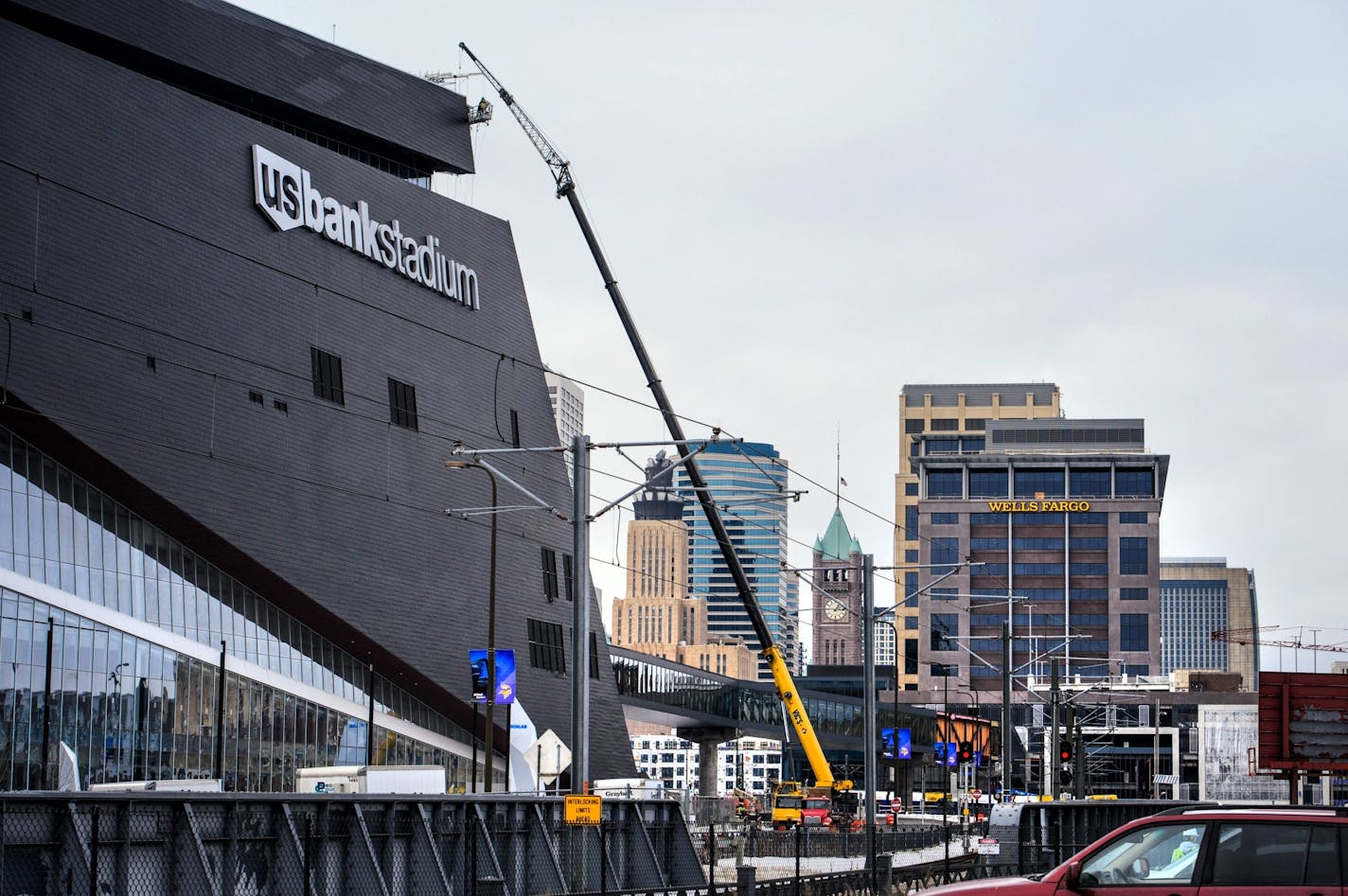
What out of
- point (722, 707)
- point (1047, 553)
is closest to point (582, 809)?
point (722, 707)

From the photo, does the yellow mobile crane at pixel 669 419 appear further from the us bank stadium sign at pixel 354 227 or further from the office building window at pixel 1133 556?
the office building window at pixel 1133 556

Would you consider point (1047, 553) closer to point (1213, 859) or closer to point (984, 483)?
point (984, 483)

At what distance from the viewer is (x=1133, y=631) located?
187m

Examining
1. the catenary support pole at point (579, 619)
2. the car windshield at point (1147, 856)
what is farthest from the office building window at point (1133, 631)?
the car windshield at point (1147, 856)

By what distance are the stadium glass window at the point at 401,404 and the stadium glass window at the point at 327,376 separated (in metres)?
3.05

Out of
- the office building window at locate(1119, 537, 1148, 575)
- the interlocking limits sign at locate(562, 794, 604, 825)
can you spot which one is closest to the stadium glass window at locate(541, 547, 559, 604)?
the interlocking limits sign at locate(562, 794, 604, 825)

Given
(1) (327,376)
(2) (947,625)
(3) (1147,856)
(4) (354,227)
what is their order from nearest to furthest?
(3) (1147,856)
(1) (327,376)
(4) (354,227)
(2) (947,625)

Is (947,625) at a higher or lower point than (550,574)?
higher

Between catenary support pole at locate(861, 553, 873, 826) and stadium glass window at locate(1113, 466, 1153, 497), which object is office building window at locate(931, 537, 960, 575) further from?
catenary support pole at locate(861, 553, 873, 826)

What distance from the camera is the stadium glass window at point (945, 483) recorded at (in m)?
194

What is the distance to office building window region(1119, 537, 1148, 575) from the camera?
188 m

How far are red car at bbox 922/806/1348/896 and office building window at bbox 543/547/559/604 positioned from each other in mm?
59743

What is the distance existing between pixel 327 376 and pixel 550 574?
16557 mm

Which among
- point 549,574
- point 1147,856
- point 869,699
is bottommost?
point 1147,856
